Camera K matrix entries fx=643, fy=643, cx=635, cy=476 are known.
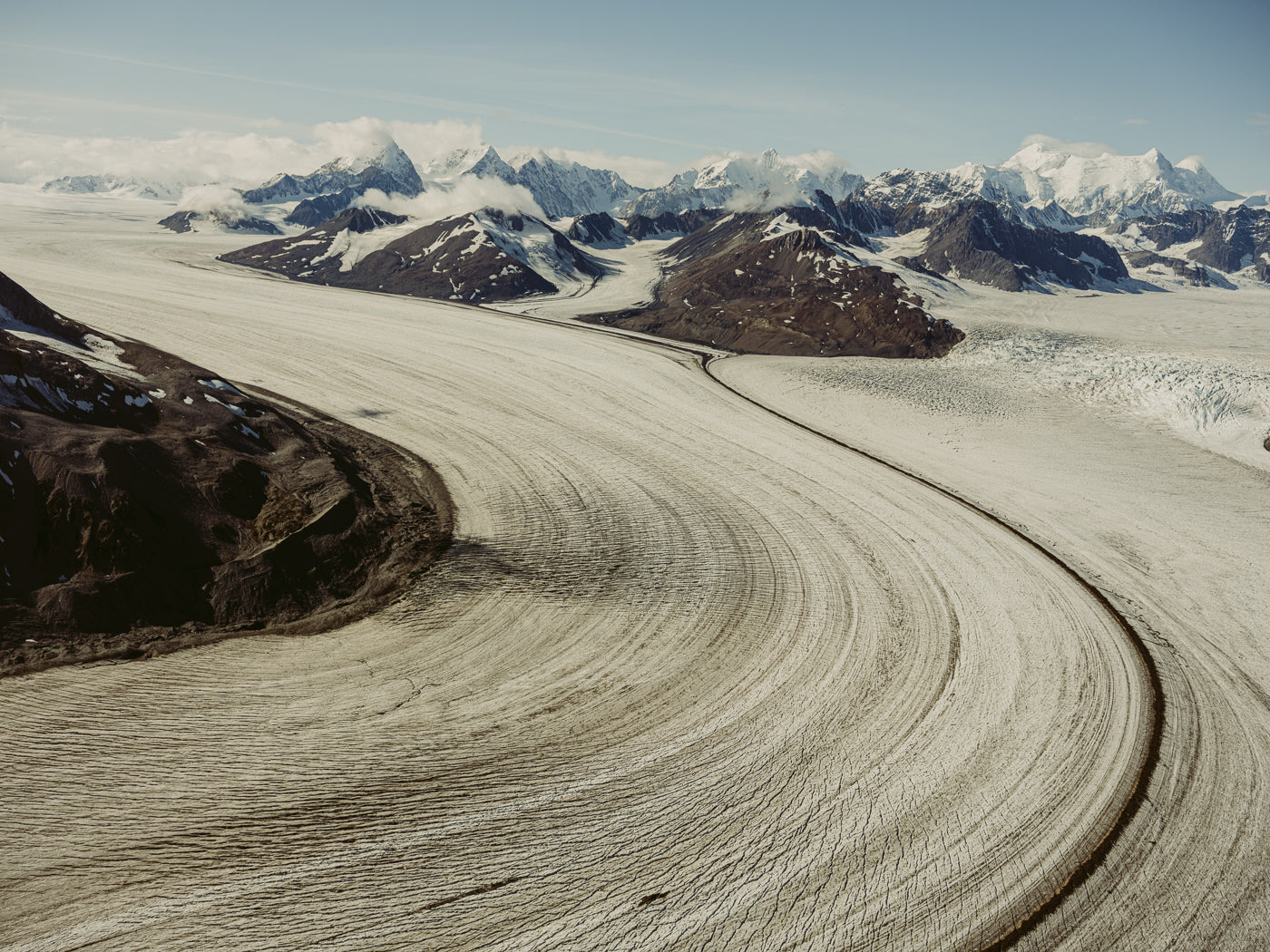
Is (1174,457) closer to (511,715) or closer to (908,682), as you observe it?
(908,682)

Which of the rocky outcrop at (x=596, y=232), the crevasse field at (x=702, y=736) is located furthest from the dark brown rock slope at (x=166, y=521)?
the rocky outcrop at (x=596, y=232)

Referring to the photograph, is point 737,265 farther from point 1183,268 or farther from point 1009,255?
point 1183,268

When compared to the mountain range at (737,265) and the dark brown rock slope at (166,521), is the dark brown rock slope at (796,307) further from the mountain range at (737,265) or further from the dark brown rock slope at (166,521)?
the dark brown rock slope at (166,521)

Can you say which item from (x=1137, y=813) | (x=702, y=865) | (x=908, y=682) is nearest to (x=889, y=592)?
(x=908, y=682)

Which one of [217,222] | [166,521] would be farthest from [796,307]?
[217,222]

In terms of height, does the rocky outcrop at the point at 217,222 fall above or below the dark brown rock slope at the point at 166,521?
above
